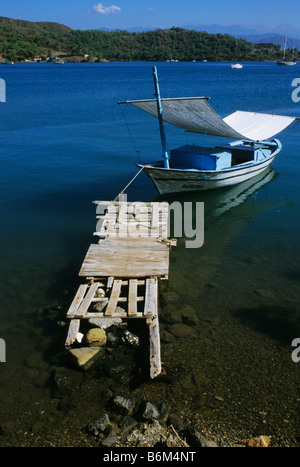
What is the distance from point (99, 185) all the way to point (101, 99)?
34595 millimetres

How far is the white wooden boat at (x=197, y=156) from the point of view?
16.7 m

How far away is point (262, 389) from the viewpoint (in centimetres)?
782

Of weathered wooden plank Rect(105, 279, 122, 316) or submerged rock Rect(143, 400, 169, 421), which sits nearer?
submerged rock Rect(143, 400, 169, 421)

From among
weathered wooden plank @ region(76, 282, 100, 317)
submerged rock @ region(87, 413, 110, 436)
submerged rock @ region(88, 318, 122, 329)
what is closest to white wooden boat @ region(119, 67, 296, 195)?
weathered wooden plank @ region(76, 282, 100, 317)

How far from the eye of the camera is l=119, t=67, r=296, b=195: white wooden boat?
16.7m

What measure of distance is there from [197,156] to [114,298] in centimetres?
1043

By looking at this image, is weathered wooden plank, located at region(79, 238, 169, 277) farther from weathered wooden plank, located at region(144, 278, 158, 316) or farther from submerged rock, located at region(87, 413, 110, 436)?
submerged rock, located at region(87, 413, 110, 436)

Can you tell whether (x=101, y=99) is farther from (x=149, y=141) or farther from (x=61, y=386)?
(x=61, y=386)

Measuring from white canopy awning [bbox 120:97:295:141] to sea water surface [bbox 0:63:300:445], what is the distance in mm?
2849

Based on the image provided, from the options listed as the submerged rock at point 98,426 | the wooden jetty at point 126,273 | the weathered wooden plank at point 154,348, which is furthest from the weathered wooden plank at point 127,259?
the submerged rock at point 98,426

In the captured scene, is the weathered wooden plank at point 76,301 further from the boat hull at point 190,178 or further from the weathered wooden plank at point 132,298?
the boat hull at point 190,178

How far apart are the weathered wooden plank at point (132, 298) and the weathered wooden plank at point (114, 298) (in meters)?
0.31

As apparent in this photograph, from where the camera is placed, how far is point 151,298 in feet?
32.2
